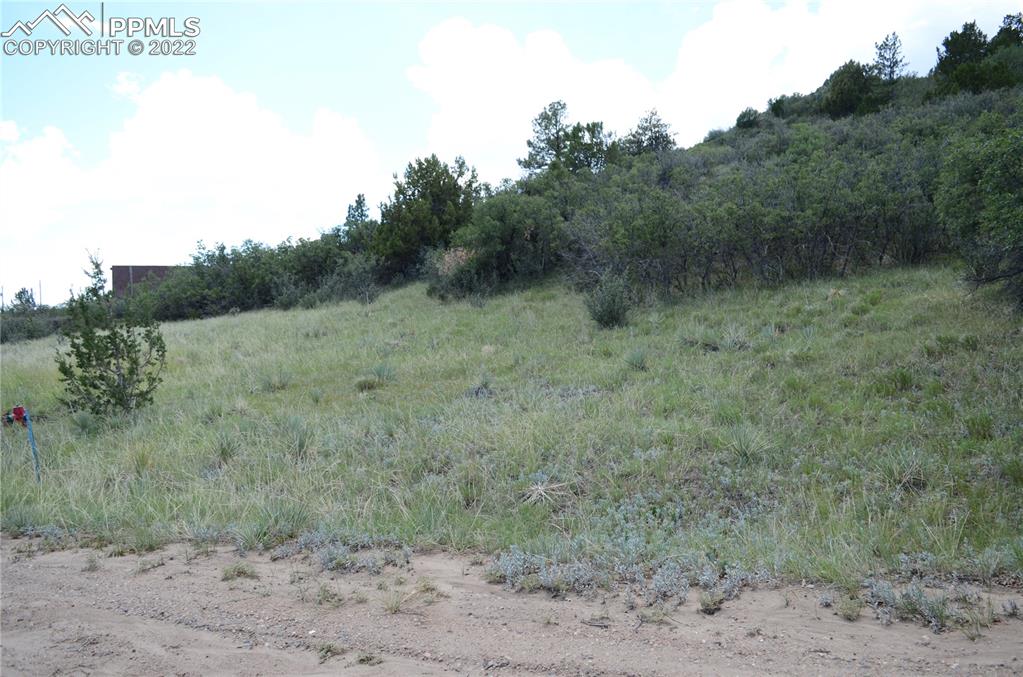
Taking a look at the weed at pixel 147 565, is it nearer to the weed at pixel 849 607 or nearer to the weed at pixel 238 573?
the weed at pixel 238 573

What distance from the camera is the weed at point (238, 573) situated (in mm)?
4590

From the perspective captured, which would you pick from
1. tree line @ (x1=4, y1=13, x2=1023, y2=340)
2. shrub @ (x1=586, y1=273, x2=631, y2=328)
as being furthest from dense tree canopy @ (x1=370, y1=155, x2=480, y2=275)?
shrub @ (x1=586, y1=273, x2=631, y2=328)

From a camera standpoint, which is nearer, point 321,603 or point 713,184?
point 321,603

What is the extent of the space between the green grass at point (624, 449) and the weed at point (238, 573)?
468mm

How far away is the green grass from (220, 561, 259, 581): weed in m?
0.47

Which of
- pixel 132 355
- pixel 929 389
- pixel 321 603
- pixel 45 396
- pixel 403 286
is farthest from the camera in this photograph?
pixel 403 286

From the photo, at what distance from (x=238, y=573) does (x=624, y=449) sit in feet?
12.5

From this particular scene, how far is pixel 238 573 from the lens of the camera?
4.64m

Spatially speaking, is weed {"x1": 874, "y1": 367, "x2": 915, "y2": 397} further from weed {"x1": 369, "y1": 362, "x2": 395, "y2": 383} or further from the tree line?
weed {"x1": 369, "y1": 362, "x2": 395, "y2": 383}

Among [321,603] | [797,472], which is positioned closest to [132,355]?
[321,603]

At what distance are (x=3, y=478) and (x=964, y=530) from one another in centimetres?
912

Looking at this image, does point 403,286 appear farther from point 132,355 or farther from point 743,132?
point 743,132

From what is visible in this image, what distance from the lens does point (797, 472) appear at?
6219mm

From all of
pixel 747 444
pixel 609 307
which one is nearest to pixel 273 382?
pixel 609 307
